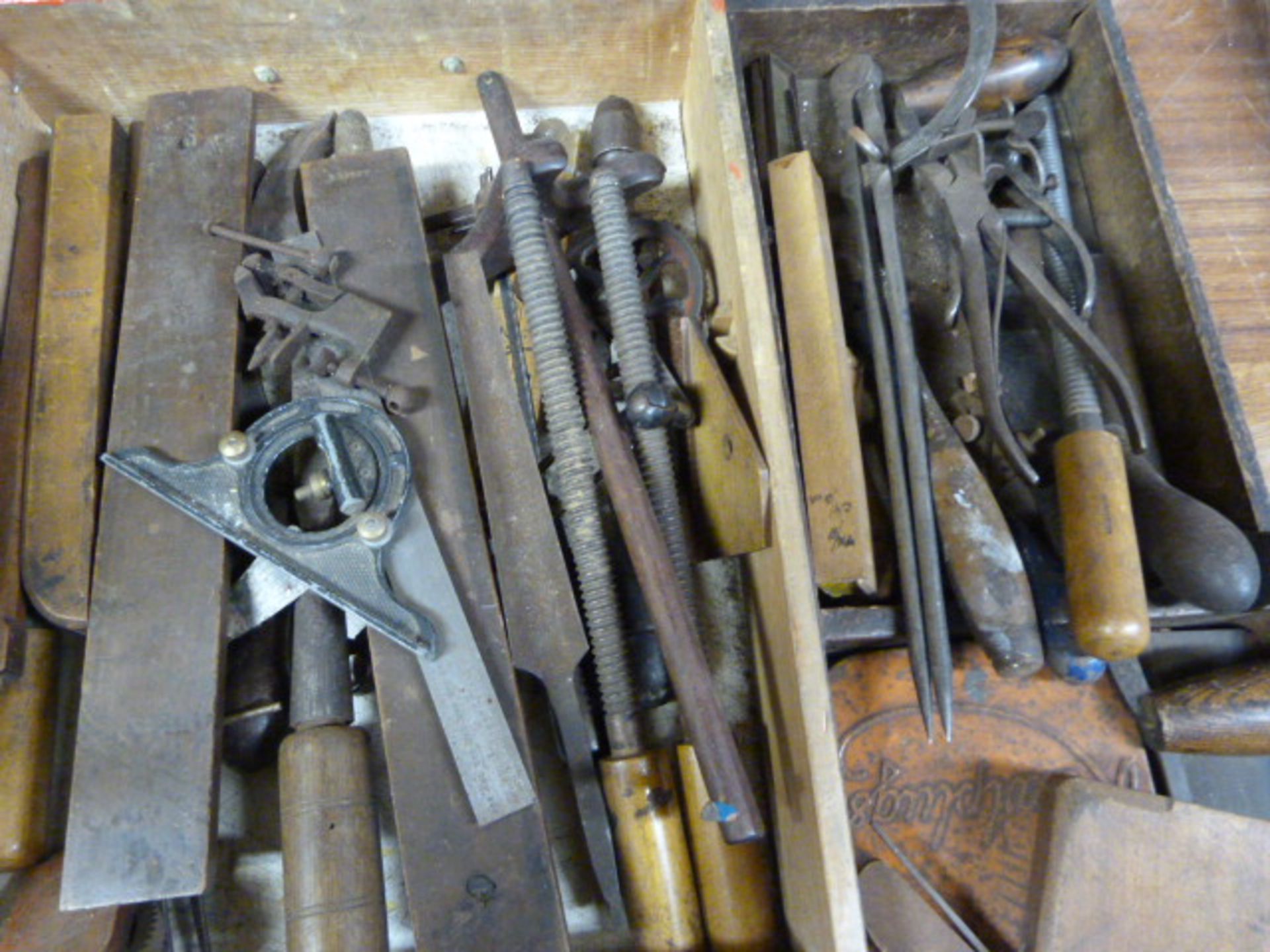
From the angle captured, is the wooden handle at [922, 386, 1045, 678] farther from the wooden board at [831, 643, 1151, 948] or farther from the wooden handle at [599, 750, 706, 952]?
the wooden handle at [599, 750, 706, 952]

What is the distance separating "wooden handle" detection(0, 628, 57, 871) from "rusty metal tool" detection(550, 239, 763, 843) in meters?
0.56

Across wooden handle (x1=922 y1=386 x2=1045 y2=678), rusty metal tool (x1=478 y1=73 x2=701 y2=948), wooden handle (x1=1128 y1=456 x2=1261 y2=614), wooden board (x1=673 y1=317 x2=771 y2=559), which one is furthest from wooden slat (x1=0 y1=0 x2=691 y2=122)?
wooden handle (x1=1128 y1=456 x2=1261 y2=614)

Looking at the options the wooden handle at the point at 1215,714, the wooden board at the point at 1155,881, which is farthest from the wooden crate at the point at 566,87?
the wooden handle at the point at 1215,714

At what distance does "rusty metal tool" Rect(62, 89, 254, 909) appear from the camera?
72 centimetres

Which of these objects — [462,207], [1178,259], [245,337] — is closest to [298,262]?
[245,337]

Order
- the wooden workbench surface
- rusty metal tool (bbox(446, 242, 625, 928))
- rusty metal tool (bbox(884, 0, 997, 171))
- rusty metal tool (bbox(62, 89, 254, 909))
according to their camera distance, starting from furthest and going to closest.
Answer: the wooden workbench surface < rusty metal tool (bbox(884, 0, 997, 171)) < rusty metal tool (bbox(446, 242, 625, 928)) < rusty metal tool (bbox(62, 89, 254, 909))

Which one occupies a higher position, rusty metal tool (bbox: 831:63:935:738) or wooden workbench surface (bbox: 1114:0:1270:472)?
wooden workbench surface (bbox: 1114:0:1270:472)

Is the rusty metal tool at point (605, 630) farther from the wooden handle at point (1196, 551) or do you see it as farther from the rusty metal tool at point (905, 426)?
the wooden handle at point (1196, 551)

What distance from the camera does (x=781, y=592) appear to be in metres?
0.83

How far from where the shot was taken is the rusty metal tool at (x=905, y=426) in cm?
85

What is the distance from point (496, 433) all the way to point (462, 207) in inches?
11.8

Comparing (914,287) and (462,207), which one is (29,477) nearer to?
(462,207)

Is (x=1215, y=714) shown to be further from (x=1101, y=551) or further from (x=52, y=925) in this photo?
(x=52, y=925)

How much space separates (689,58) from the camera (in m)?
1.02
